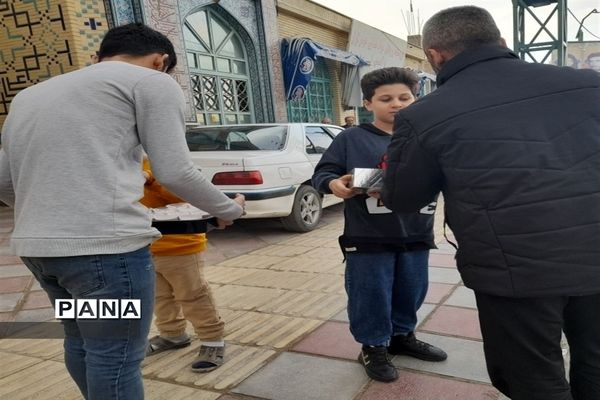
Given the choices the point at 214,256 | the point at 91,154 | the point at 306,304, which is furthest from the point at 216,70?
the point at 91,154

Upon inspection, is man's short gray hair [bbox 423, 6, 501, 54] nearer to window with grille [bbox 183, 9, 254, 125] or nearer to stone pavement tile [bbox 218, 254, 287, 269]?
stone pavement tile [bbox 218, 254, 287, 269]

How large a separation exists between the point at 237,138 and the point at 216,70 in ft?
19.4

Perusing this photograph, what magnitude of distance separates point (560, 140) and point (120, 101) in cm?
130

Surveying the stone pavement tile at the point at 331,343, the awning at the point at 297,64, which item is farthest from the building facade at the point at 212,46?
the stone pavement tile at the point at 331,343

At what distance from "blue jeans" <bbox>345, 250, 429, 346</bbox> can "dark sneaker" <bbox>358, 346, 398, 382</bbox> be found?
48 mm

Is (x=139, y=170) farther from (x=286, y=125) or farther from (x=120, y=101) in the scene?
(x=286, y=125)

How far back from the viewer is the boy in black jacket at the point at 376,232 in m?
2.28

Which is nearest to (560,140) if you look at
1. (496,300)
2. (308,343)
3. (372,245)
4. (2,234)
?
(496,300)

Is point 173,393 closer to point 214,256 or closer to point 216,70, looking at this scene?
point 214,256

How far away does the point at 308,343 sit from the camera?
9.41 feet

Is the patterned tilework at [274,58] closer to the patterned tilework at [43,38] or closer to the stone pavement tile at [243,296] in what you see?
the patterned tilework at [43,38]

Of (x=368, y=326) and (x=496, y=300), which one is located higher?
(x=496, y=300)

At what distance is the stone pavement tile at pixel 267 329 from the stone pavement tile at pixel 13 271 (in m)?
2.67

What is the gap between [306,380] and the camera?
2441 mm
